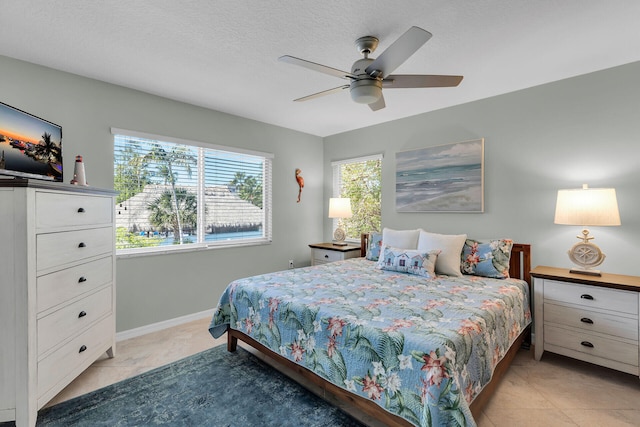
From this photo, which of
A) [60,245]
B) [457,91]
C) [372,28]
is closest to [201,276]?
[60,245]

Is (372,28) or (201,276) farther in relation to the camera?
(201,276)

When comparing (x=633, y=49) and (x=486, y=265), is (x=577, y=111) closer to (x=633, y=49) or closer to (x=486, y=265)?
(x=633, y=49)

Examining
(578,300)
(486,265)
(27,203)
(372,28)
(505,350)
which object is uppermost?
(372,28)

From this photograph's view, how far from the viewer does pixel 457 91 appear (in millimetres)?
3033

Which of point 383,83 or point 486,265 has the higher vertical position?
point 383,83

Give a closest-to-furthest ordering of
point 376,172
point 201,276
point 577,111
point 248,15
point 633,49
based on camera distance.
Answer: point 248,15, point 633,49, point 577,111, point 201,276, point 376,172

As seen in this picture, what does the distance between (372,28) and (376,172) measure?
96.8 inches

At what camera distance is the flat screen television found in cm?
193

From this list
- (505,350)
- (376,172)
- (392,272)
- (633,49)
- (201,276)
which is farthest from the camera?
(376,172)

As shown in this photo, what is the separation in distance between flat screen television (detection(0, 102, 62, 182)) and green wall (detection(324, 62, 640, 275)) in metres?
3.64

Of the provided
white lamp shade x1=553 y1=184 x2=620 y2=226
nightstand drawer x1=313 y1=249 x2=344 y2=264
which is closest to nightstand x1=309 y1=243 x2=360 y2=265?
nightstand drawer x1=313 y1=249 x2=344 y2=264

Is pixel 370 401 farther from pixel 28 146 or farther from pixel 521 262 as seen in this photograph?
pixel 28 146

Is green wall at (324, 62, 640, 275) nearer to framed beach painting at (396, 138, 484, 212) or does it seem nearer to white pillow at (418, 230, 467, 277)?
framed beach painting at (396, 138, 484, 212)

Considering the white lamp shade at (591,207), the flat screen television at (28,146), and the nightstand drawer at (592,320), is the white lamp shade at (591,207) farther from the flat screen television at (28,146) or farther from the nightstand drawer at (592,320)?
the flat screen television at (28,146)
